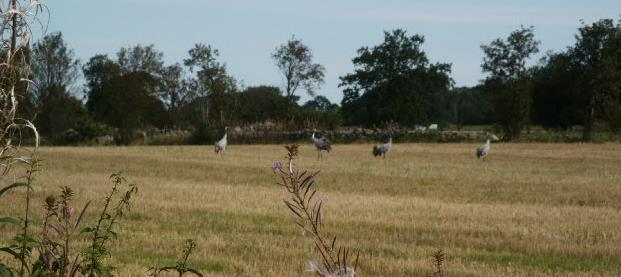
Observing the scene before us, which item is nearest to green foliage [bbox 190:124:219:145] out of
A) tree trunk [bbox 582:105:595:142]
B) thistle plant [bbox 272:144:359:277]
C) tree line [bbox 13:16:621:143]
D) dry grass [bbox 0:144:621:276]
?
→ tree line [bbox 13:16:621:143]

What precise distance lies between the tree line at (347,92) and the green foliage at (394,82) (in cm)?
10

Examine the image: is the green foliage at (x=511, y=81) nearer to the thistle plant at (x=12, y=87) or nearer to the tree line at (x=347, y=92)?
the tree line at (x=347, y=92)

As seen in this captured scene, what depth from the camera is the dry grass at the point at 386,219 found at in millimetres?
8461

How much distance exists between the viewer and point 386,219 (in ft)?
40.2

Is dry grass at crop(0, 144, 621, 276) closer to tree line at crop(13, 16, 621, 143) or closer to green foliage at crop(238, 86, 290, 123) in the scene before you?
tree line at crop(13, 16, 621, 143)

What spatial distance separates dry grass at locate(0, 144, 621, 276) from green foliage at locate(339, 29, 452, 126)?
172ft

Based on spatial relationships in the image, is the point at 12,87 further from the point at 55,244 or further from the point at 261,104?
the point at 261,104

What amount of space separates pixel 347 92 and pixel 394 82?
18.1 ft

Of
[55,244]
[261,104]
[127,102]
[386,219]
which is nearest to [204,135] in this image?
[127,102]

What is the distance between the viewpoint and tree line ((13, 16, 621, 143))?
57906mm

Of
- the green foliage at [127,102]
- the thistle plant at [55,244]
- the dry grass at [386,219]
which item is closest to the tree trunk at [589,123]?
the green foliage at [127,102]

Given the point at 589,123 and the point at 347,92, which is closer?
the point at 589,123

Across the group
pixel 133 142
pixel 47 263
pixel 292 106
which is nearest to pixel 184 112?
pixel 292 106

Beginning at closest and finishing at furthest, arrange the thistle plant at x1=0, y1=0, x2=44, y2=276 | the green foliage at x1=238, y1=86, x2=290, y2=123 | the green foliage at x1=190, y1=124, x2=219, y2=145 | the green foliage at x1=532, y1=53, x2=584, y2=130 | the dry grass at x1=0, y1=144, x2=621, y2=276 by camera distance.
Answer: the thistle plant at x1=0, y1=0, x2=44, y2=276 → the dry grass at x1=0, y1=144, x2=621, y2=276 → the green foliage at x1=190, y1=124, x2=219, y2=145 → the green foliage at x1=532, y1=53, x2=584, y2=130 → the green foliage at x1=238, y1=86, x2=290, y2=123
